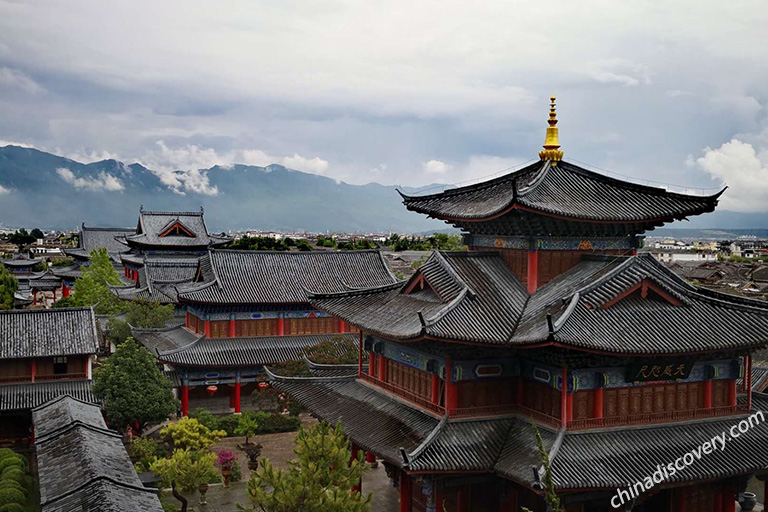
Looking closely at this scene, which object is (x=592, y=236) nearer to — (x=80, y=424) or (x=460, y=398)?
(x=460, y=398)

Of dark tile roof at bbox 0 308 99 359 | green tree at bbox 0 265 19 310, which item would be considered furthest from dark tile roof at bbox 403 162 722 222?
green tree at bbox 0 265 19 310

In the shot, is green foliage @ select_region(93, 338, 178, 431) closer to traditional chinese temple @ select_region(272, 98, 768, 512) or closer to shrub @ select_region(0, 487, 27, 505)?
shrub @ select_region(0, 487, 27, 505)

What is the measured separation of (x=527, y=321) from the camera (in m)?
22.5

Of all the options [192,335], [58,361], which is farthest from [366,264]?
[58,361]

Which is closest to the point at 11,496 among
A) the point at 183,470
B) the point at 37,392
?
the point at 183,470

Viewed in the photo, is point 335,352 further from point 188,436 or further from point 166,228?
point 166,228

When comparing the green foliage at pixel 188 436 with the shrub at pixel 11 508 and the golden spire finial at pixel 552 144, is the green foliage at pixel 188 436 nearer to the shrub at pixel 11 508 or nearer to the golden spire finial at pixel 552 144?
the shrub at pixel 11 508

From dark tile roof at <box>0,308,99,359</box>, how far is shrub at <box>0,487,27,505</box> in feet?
42.0

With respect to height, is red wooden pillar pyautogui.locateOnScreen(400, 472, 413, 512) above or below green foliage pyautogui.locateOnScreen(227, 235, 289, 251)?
below

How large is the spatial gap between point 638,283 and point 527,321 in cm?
363

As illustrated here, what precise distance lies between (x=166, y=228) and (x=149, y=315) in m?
21.8

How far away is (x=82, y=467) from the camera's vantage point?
74.7 ft

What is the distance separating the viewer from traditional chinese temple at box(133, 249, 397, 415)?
145ft

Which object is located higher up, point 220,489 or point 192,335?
point 192,335
